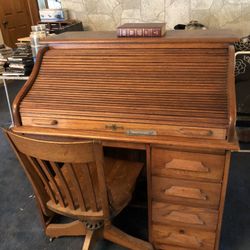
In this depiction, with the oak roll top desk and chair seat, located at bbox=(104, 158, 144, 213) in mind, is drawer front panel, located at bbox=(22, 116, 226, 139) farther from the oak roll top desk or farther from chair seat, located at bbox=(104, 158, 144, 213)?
chair seat, located at bbox=(104, 158, 144, 213)

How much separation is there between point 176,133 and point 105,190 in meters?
0.37

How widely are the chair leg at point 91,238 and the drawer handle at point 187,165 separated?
0.56m

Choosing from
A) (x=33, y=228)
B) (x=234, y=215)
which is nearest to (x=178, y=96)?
(x=234, y=215)

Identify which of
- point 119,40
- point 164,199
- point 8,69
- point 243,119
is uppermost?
point 119,40

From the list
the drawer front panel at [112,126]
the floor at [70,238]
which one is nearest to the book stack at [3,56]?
the floor at [70,238]

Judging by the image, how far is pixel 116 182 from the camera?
144cm

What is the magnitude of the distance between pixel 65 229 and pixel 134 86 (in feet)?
2.96

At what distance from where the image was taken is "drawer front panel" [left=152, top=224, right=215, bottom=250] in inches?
54.4

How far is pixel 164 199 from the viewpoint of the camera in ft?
4.39

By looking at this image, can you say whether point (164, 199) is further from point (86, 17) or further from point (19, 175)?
point (86, 17)

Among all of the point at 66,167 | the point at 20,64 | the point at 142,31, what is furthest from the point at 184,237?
the point at 20,64

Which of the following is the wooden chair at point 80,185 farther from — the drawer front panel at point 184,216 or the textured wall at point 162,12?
the textured wall at point 162,12

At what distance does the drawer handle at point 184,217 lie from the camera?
1.33 m

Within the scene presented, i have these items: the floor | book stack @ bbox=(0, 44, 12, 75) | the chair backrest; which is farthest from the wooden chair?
book stack @ bbox=(0, 44, 12, 75)
